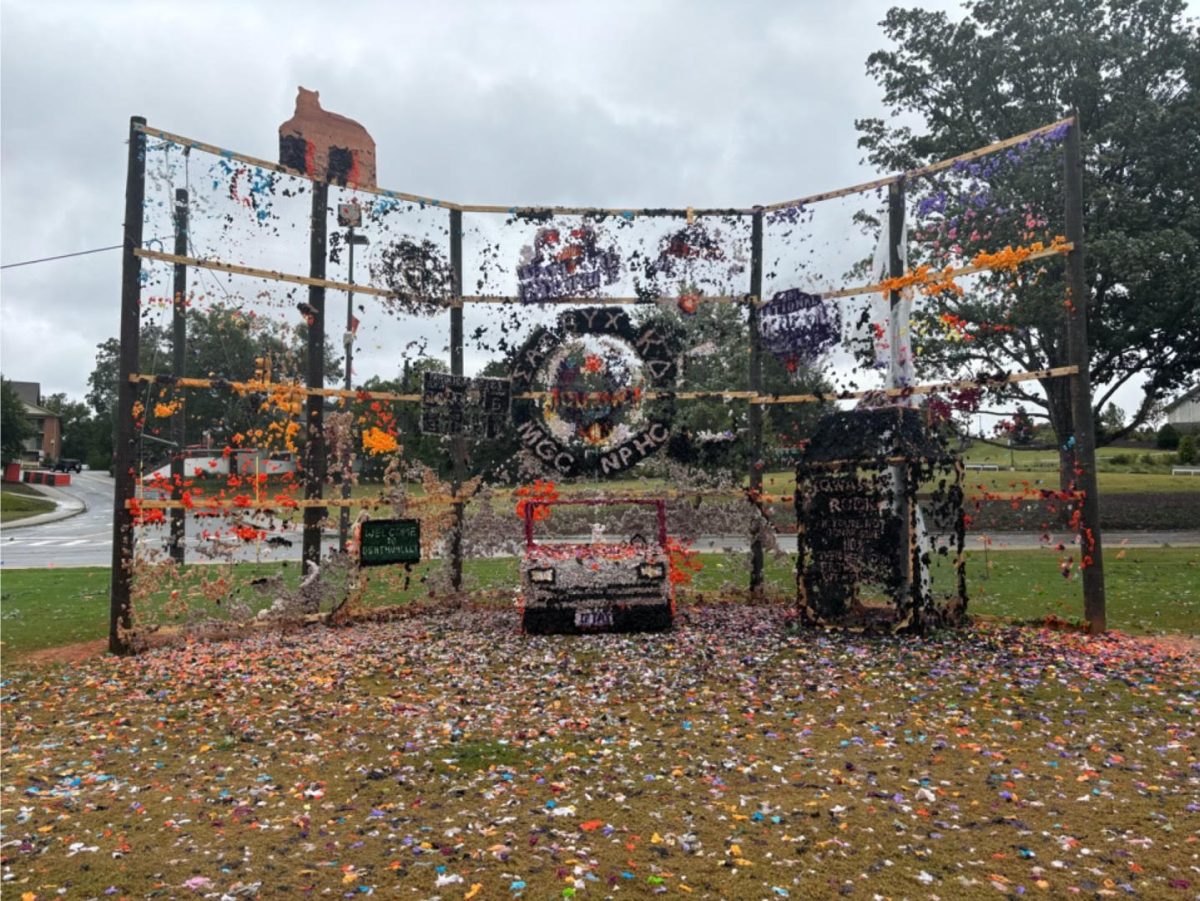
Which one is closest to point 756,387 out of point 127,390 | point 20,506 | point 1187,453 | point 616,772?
point 616,772

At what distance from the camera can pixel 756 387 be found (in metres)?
10.8

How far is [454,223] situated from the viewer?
36.2 ft

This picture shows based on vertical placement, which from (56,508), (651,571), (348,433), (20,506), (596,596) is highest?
(348,433)

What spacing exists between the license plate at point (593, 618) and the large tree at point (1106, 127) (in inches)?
427

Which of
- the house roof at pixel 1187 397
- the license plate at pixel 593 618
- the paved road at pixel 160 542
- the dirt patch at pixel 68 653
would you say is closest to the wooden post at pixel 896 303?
the paved road at pixel 160 542

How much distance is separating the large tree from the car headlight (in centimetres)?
1022

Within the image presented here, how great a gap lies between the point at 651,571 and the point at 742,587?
3.25 metres

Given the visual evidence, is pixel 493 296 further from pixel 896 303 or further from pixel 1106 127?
pixel 1106 127

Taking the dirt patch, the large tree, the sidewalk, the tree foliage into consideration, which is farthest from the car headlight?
the tree foliage

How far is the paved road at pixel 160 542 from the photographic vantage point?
9.29 metres

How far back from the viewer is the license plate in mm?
8812

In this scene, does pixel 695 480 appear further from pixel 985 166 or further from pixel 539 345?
pixel 985 166

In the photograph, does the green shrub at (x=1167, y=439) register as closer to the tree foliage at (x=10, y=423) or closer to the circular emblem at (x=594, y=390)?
the circular emblem at (x=594, y=390)

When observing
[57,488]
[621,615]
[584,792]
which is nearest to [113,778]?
[584,792]
